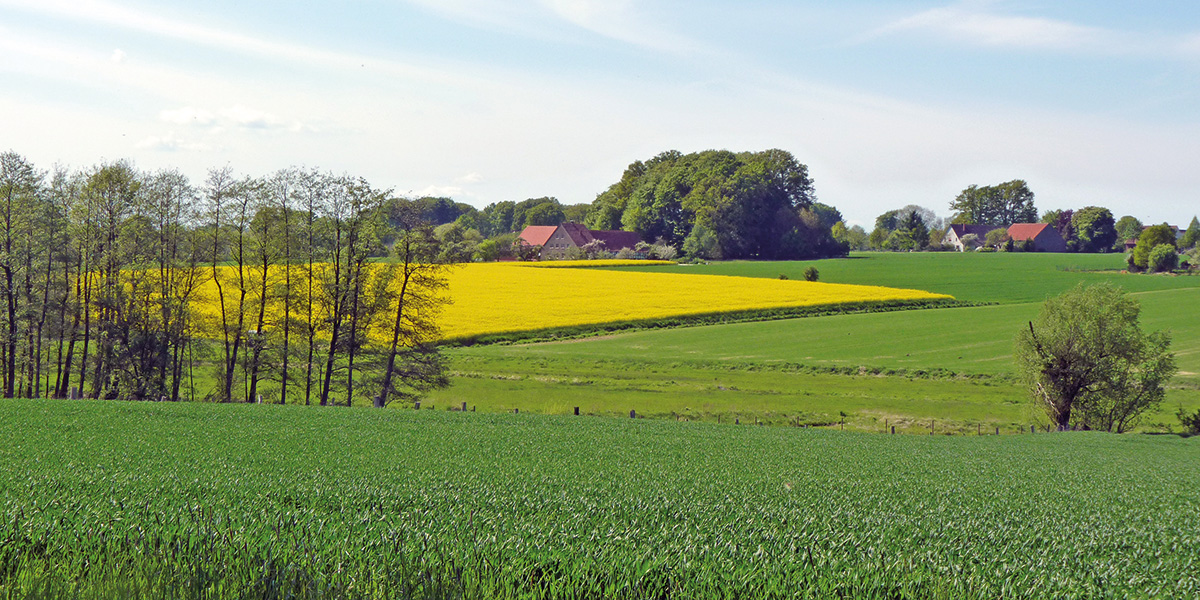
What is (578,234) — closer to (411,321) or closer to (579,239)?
(579,239)

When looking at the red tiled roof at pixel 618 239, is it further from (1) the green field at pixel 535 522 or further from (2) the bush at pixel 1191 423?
(1) the green field at pixel 535 522

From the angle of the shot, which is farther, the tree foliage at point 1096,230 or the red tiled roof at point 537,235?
the tree foliage at point 1096,230

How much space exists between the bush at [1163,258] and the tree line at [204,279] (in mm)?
107385

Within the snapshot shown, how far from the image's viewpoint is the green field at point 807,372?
41.6m

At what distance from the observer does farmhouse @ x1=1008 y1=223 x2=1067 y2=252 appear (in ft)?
620

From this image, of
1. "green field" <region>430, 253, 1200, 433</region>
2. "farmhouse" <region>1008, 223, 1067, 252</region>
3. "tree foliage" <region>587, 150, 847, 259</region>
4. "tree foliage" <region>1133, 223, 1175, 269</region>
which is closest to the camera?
"green field" <region>430, 253, 1200, 433</region>

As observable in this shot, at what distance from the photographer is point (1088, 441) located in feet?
108

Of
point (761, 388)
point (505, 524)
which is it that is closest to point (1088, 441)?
point (761, 388)

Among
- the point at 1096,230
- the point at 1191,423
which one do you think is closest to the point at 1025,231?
the point at 1096,230

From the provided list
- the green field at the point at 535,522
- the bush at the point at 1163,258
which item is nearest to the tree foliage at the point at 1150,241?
the bush at the point at 1163,258

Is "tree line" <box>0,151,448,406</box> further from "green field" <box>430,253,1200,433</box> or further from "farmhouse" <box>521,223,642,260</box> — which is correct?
"farmhouse" <box>521,223,642,260</box>

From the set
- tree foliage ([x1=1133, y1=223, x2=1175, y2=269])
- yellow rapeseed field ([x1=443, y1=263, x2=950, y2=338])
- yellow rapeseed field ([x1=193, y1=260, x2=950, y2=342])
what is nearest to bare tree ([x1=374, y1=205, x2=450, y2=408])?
yellow rapeseed field ([x1=193, y1=260, x2=950, y2=342])

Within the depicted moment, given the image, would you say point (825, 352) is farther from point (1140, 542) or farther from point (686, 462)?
point (1140, 542)

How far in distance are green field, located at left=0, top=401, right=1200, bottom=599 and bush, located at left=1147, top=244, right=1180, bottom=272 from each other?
361 ft
